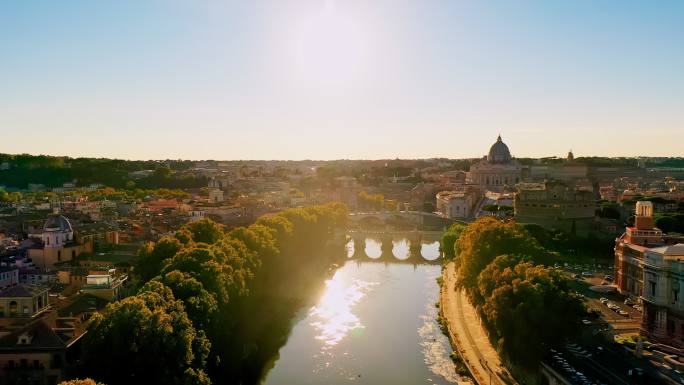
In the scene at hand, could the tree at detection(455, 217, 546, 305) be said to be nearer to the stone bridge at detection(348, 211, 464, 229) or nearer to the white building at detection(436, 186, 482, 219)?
the stone bridge at detection(348, 211, 464, 229)

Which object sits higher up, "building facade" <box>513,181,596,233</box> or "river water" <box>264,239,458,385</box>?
"building facade" <box>513,181,596,233</box>

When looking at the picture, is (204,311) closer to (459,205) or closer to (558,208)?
(558,208)

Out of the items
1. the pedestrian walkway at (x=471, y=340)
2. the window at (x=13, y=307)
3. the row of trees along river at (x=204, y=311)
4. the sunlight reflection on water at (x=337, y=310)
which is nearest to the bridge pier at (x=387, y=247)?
the sunlight reflection on water at (x=337, y=310)

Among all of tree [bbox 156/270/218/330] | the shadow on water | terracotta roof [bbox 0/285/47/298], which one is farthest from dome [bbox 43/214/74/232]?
tree [bbox 156/270/218/330]

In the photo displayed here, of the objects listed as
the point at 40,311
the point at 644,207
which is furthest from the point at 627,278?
the point at 40,311

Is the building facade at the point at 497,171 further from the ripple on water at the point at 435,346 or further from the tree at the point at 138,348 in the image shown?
the tree at the point at 138,348

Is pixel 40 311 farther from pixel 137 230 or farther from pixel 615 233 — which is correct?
pixel 615 233

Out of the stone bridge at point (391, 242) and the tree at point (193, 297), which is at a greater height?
the tree at point (193, 297)
